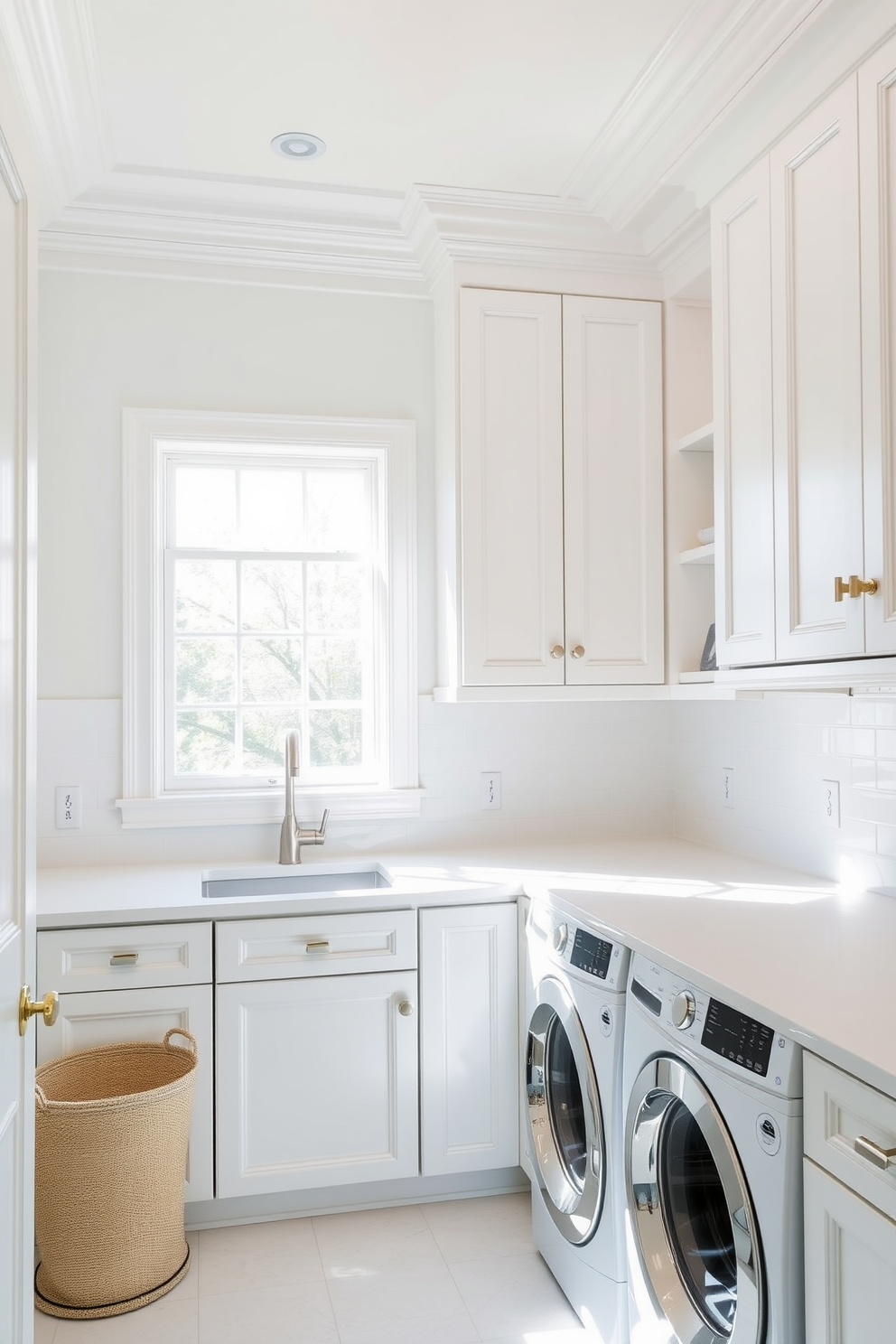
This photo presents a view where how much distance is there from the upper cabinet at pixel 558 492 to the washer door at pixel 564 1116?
0.96 meters

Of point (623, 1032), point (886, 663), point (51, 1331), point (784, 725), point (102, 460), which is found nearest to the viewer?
point (886, 663)

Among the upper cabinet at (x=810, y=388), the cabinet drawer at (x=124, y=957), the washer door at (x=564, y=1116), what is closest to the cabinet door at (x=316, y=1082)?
the cabinet drawer at (x=124, y=957)

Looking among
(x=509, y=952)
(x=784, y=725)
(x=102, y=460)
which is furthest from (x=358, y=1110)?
(x=102, y=460)

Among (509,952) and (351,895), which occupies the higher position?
(351,895)

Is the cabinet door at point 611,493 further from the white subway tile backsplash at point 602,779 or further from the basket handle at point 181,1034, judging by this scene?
the basket handle at point 181,1034

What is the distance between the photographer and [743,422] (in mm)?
2193

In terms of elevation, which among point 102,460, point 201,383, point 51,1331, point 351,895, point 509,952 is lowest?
point 51,1331

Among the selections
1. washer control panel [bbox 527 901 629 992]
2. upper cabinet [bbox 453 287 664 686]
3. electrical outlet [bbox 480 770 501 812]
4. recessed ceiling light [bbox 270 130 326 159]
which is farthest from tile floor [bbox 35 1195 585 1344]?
recessed ceiling light [bbox 270 130 326 159]

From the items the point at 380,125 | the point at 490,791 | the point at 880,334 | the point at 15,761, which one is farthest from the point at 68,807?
the point at 880,334

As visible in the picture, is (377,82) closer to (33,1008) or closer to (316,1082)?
(33,1008)

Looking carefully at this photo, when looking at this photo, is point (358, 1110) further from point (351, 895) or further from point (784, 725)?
point (784, 725)

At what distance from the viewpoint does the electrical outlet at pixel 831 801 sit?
2502 millimetres

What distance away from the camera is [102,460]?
298 centimetres

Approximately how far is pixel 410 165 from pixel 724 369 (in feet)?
3.38
